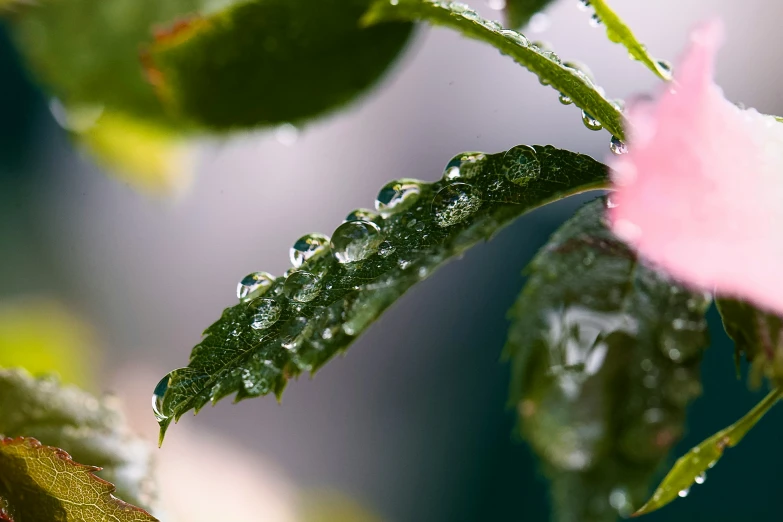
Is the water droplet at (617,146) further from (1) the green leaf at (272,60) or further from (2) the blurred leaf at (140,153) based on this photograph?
(2) the blurred leaf at (140,153)

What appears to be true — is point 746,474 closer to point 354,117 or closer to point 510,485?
point 510,485

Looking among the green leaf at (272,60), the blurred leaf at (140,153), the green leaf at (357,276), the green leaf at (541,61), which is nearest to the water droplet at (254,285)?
the green leaf at (357,276)

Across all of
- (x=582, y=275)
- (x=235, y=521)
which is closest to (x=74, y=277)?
(x=235, y=521)

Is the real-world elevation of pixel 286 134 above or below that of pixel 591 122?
above

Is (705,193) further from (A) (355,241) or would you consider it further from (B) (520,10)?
(B) (520,10)

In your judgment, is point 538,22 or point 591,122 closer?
point 591,122

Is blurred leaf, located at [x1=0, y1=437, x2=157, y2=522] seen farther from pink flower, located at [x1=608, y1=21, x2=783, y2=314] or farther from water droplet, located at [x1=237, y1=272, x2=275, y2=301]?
pink flower, located at [x1=608, y1=21, x2=783, y2=314]

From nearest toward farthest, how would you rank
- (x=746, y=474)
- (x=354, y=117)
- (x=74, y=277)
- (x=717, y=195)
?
(x=717, y=195), (x=746, y=474), (x=354, y=117), (x=74, y=277)

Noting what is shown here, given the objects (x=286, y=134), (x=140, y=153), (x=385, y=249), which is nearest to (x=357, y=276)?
(x=385, y=249)
